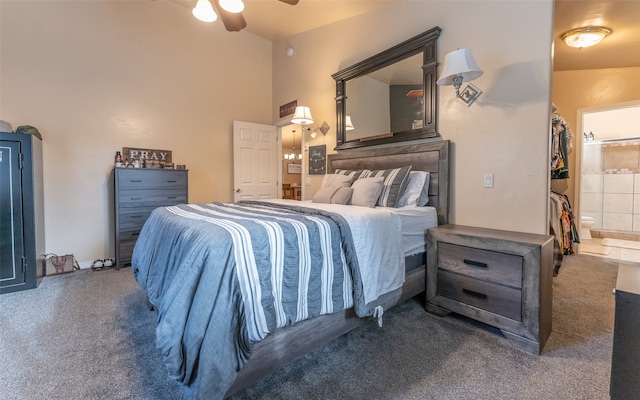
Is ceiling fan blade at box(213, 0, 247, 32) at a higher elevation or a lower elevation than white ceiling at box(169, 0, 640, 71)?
lower

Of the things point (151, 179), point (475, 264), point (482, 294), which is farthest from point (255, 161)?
point (482, 294)

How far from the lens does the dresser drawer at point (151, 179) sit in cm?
333

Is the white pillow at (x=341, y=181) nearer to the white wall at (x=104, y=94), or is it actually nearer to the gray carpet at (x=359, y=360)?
the gray carpet at (x=359, y=360)

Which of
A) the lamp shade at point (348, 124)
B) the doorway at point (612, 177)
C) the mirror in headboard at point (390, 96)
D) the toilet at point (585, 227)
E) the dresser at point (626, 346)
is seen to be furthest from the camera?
the doorway at point (612, 177)

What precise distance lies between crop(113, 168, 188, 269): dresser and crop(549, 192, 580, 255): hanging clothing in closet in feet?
14.5

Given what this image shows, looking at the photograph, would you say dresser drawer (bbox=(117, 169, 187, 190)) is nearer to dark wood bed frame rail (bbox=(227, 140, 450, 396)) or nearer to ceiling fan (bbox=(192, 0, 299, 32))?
dark wood bed frame rail (bbox=(227, 140, 450, 396))

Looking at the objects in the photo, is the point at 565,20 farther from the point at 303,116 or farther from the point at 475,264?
the point at 303,116

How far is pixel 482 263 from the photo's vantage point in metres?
1.90

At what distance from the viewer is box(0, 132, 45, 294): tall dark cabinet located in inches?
102

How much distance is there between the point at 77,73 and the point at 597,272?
20.6ft

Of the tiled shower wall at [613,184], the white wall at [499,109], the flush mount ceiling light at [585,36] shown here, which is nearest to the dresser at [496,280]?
the white wall at [499,109]

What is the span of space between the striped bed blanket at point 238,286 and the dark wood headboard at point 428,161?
1.24m

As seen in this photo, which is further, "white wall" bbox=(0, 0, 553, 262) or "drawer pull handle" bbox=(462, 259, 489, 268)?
"white wall" bbox=(0, 0, 553, 262)

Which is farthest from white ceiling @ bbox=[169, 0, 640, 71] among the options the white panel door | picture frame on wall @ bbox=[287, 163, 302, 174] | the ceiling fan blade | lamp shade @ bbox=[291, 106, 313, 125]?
picture frame on wall @ bbox=[287, 163, 302, 174]
